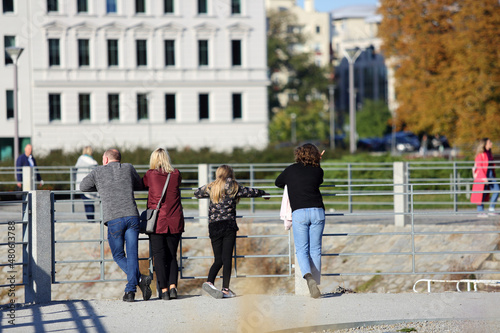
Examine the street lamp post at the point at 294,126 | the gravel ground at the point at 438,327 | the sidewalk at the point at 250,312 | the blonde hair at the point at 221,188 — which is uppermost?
the street lamp post at the point at 294,126

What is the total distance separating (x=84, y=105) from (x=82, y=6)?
248 inches

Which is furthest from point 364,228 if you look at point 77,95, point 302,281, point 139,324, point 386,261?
point 77,95

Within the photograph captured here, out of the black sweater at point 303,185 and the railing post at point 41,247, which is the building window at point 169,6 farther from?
the black sweater at point 303,185

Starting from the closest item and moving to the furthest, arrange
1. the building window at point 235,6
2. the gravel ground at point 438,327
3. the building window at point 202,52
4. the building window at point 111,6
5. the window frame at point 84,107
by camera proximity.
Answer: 1. the gravel ground at point 438,327
2. the building window at point 111,6
3. the window frame at point 84,107
4. the building window at point 202,52
5. the building window at point 235,6

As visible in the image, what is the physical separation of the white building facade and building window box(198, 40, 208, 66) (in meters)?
0.07

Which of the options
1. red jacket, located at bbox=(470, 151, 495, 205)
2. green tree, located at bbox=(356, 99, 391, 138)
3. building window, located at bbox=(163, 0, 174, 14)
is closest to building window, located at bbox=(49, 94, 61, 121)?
building window, located at bbox=(163, 0, 174, 14)

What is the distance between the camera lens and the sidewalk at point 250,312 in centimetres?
872

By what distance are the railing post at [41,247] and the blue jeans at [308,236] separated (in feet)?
10.1

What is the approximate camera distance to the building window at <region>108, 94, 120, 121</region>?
54312mm

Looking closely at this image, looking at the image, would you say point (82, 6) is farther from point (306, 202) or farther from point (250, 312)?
point (250, 312)

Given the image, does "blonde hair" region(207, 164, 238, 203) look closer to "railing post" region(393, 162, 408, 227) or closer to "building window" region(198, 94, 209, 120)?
"railing post" region(393, 162, 408, 227)

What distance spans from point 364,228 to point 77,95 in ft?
121

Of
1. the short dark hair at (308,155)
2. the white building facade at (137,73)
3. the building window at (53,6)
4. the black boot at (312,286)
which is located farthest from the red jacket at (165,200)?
the building window at (53,6)

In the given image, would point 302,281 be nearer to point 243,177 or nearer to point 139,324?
point 139,324
